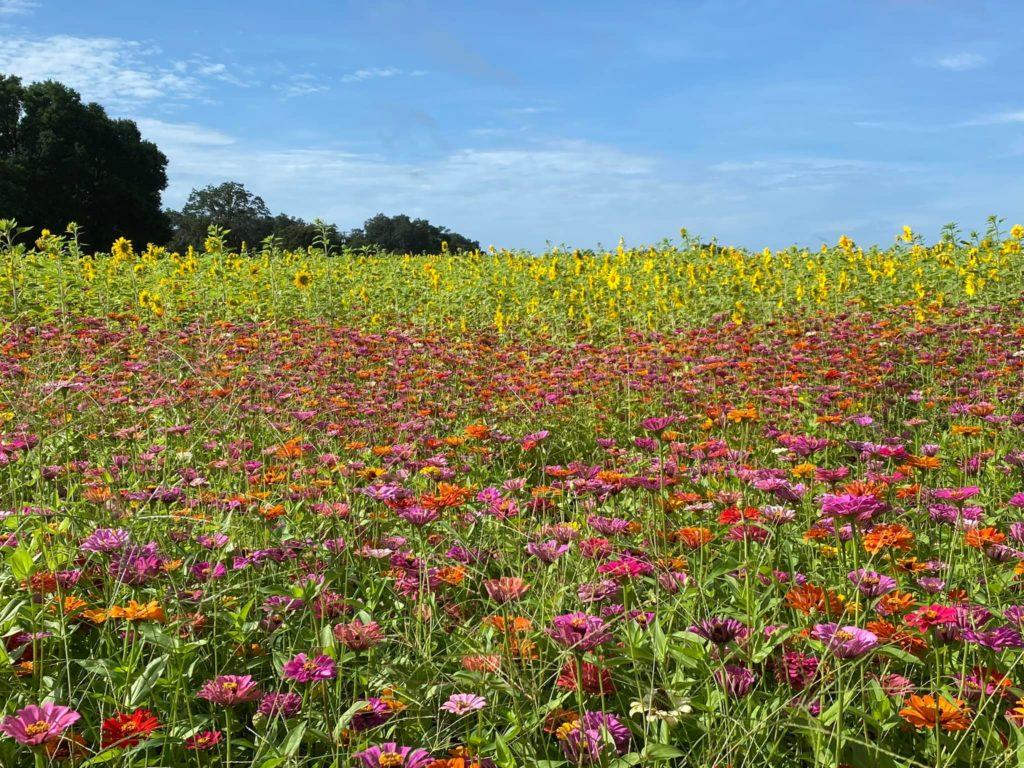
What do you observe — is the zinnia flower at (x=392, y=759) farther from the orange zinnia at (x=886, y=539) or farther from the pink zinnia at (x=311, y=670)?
the orange zinnia at (x=886, y=539)

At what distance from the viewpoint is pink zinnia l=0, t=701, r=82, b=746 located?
1.18m

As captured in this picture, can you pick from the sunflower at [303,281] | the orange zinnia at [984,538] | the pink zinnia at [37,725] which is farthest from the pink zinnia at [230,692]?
the sunflower at [303,281]

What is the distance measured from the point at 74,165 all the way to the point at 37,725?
38.6 meters

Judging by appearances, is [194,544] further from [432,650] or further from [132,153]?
[132,153]

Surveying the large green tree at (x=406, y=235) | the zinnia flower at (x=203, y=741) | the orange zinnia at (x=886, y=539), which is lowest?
the zinnia flower at (x=203, y=741)

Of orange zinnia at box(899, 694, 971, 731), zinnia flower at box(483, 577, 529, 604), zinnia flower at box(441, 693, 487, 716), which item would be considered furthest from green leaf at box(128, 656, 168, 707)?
orange zinnia at box(899, 694, 971, 731)

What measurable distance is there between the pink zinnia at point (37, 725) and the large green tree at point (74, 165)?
36217 mm

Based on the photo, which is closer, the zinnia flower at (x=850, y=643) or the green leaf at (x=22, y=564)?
the zinnia flower at (x=850, y=643)

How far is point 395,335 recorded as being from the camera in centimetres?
579

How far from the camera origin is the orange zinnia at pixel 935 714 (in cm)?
133

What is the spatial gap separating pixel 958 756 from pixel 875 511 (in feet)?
1.74

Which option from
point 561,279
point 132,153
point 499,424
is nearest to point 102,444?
point 499,424

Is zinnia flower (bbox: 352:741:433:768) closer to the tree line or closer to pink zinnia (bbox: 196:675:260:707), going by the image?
pink zinnia (bbox: 196:675:260:707)

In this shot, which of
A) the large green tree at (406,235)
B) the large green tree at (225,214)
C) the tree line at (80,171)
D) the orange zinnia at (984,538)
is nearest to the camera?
the orange zinnia at (984,538)
